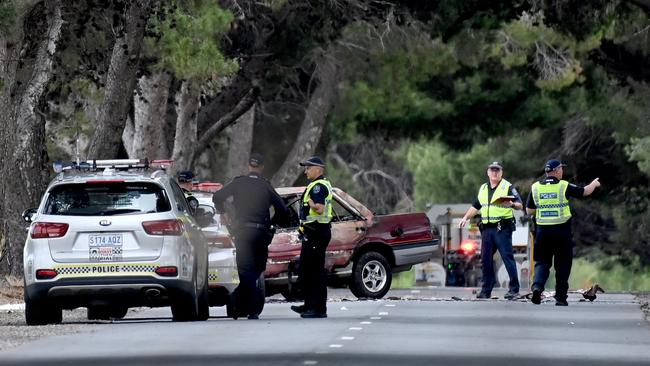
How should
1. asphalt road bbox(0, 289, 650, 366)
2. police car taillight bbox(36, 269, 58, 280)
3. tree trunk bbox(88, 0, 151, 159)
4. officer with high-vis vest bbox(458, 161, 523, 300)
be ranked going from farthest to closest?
tree trunk bbox(88, 0, 151, 159) → officer with high-vis vest bbox(458, 161, 523, 300) → police car taillight bbox(36, 269, 58, 280) → asphalt road bbox(0, 289, 650, 366)

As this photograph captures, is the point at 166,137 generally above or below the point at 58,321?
above

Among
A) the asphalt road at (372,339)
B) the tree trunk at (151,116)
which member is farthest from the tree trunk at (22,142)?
the tree trunk at (151,116)

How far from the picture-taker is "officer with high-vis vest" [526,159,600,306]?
26.1 meters

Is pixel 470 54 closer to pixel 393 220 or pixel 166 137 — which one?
pixel 166 137

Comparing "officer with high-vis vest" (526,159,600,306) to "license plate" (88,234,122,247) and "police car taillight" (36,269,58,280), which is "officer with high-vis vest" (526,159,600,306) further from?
"police car taillight" (36,269,58,280)

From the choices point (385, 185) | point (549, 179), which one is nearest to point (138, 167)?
point (549, 179)

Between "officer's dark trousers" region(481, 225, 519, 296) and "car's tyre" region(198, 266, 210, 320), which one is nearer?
"car's tyre" region(198, 266, 210, 320)

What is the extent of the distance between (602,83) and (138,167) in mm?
27965

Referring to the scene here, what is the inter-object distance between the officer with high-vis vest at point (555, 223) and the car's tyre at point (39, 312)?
708 centimetres

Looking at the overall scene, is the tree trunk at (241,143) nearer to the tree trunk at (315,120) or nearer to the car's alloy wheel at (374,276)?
the tree trunk at (315,120)

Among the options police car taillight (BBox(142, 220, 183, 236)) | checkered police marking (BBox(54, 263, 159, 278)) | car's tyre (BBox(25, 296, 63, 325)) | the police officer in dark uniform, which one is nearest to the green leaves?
the police officer in dark uniform

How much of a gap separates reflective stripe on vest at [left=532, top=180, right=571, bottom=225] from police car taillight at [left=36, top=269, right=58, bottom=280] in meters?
7.39

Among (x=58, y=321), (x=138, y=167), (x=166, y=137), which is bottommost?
(x=58, y=321)

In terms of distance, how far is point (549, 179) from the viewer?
2625cm
